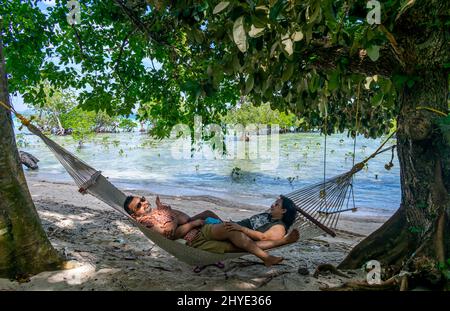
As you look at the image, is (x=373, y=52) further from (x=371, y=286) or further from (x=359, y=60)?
(x=371, y=286)

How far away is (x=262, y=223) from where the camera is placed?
8.02 feet

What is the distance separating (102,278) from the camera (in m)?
1.94

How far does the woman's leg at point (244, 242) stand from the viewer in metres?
2.04

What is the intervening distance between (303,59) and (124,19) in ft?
7.54

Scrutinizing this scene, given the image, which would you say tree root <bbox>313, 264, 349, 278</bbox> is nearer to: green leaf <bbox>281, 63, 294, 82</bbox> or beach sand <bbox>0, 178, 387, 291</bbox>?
beach sand <bbox>0, 178, 387, 291</bbox>

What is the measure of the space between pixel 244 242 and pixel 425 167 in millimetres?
1079

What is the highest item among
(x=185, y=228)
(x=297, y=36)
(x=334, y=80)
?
(x=297, y=36)

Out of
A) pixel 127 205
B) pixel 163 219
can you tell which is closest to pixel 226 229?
pixel 163 219

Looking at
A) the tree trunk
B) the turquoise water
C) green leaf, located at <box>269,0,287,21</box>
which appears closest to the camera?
green leaf, located at <box>269,0,287,21</box>

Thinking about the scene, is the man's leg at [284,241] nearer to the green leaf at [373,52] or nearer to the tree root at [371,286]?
the tree root at [371,286]

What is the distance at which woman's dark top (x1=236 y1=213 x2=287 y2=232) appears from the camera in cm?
237

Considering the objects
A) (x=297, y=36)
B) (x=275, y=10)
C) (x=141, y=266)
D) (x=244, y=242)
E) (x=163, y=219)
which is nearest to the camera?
(x=275, y=10)

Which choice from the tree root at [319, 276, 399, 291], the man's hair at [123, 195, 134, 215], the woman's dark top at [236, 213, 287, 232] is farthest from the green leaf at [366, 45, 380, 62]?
the man's hair at [123, 195, 134, 215]

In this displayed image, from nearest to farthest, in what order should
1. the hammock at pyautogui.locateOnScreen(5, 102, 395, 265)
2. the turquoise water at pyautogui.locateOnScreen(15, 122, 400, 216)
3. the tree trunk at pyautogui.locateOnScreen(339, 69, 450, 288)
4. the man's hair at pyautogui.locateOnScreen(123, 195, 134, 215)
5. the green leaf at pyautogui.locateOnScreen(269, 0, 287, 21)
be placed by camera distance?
1. the green leaf at pyautogui.locateOnScreen(269, 0, 287, 21)
2. the tree trunk at pyautogui.locateOnScreen(339, 69, 450, 288)
3. the hammock at pyautogui.locateOnScreen(5, 102, 395, 265)
4. the man's hair at pyautogui.locateOnScreen(123, 195, 134, 215)
5. the turquoise water at pyautogui.locateOnScreen(15, 122, 400, 216)
